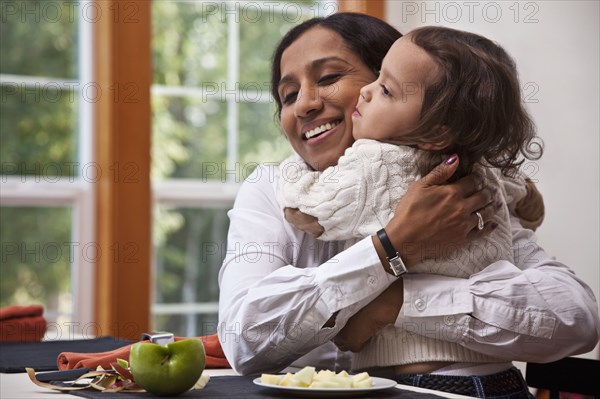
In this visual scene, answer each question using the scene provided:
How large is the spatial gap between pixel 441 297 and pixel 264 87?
2.88 metres

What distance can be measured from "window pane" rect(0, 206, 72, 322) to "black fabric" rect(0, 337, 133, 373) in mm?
1509

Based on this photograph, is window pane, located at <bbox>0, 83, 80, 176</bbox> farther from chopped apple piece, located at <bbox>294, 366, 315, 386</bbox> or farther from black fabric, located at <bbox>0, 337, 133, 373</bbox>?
chopped apple piece, located at <bbox>294, 366, 315, 386</bbox>

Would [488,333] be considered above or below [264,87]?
below

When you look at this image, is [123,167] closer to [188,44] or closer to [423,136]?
[188,44]

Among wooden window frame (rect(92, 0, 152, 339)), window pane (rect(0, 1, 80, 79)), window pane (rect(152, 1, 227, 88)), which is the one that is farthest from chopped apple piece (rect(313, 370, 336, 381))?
window pane (rect(152, 1, 227, 88))

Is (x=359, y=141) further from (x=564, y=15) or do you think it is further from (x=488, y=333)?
(x=564, y=15)

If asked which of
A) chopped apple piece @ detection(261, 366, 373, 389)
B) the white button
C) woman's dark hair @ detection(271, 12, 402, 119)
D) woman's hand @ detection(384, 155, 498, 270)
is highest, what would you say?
woman's dark hair @ detection(271, 12, 402, 119)

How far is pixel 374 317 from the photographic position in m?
1.66

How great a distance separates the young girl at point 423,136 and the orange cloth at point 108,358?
0.39 meters

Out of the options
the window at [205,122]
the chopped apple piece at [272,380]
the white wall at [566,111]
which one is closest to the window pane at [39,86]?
the window at [205,122]

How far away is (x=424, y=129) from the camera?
1679 millimetres

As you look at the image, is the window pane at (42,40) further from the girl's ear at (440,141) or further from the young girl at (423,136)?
the girl's ear at (440,141)

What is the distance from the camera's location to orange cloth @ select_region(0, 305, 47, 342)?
8.32 ft

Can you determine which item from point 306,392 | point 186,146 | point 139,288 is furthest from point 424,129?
point 186,146
